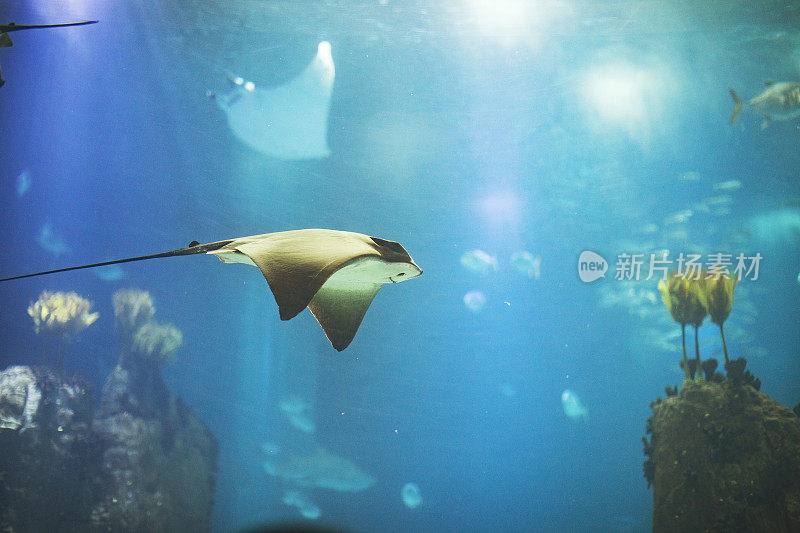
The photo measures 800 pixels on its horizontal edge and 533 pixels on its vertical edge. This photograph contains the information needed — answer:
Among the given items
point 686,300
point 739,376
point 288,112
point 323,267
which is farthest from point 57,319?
point 739,376

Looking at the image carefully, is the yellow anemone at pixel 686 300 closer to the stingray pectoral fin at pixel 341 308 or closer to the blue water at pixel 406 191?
the stingray pectoral fin at pixel 341 308

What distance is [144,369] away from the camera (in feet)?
30.5

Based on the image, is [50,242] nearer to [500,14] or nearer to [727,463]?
[500,14]

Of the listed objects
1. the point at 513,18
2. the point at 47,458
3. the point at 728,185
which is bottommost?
the point at 47,458

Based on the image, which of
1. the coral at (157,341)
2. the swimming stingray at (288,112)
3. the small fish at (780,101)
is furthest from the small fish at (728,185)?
the coral at (157,341)

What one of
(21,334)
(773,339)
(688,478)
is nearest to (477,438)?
(773,339)

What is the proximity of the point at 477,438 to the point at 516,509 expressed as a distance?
17.9 feet

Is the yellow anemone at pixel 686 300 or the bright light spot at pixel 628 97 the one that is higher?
the bright light spot at pixel 628 97

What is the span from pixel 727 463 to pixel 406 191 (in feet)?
31.4

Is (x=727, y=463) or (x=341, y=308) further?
(x=727, y=463)

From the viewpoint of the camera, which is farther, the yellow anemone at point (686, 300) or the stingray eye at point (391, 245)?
the yellow anemone at point (686, 300)

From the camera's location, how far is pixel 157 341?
388 inches

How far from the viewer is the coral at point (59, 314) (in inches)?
379

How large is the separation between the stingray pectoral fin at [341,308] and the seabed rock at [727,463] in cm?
419
